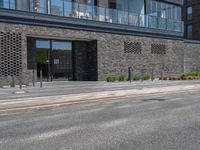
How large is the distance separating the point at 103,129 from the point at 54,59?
1965 centimetres

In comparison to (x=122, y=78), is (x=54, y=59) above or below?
above

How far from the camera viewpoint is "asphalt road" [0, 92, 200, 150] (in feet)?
20.7

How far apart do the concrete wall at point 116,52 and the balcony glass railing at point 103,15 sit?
1329 mm

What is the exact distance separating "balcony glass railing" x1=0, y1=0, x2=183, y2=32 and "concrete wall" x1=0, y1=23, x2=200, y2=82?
52.3 inches

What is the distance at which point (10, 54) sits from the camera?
2248 cm

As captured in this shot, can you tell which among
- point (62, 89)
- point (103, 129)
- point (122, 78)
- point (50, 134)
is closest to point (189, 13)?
point (122, 78)

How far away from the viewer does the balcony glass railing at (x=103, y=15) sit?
81.6 ft

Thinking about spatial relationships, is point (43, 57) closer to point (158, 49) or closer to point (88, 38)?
point (88, 38)

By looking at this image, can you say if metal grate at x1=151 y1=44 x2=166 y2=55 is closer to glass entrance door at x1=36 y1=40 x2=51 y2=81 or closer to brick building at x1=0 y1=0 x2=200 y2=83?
brick building at x1=0 y1=0 x2=200 y2=83

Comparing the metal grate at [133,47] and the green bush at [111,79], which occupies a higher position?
the metal grate at [133,47]

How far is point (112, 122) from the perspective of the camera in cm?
869

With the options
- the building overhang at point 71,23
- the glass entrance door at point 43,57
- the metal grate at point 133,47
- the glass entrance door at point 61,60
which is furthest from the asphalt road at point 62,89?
the metal grate at point 133,47

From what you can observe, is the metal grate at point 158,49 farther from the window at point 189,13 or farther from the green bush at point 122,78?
the window at point 189,13

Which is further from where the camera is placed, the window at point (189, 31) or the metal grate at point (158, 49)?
the window at point (189, 31)
